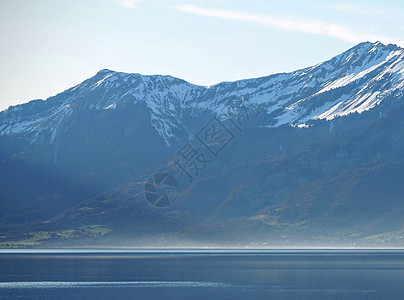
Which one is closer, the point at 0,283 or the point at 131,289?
the point at 131,289

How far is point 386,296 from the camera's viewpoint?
160 meters

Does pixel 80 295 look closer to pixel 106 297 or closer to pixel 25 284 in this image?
pixel 106 297

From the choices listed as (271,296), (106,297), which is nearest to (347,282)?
(271,296)

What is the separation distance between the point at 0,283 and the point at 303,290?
8509 centimetres

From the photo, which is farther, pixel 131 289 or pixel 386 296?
pixel 131 289

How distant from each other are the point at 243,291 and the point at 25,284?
2455 inches

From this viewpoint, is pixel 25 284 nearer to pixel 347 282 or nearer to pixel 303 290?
pixel 303 290

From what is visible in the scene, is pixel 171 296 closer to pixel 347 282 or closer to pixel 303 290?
pixel 303 290

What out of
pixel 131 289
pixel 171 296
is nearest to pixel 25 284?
pixel 131 289

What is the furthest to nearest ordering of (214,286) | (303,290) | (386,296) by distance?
(214,286) < (303,290) < (386,296)

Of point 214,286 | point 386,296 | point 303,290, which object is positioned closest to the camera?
point 386,296

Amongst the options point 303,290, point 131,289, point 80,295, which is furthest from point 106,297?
point 303,290

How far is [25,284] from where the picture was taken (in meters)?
196

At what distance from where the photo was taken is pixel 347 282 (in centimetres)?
19888
